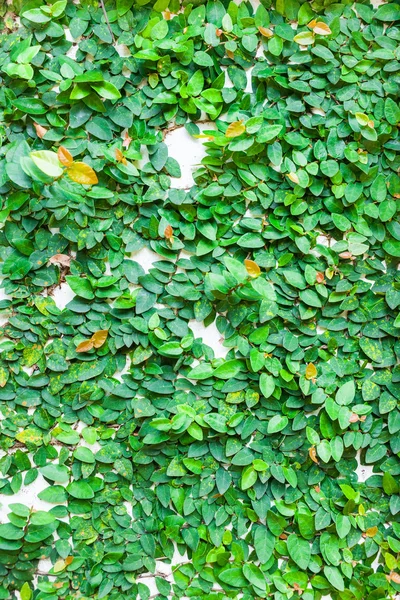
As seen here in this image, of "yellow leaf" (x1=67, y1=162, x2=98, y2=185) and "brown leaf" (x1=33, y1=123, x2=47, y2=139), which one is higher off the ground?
"brown leaf" (x1=33, y1=123, x2=47, y2=139)

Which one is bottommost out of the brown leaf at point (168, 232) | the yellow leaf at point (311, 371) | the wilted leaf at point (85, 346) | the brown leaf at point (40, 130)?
the yellow leaf at point (311, 371)

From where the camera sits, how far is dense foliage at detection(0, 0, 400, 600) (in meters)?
1.26

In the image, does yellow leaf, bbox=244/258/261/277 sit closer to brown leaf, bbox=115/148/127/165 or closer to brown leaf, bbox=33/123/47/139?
brown leaf, bbox=115/148/127/165

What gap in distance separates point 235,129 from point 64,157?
0.43 m

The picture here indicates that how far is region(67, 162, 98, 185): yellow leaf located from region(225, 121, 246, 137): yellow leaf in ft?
1.16

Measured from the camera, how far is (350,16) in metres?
1.29

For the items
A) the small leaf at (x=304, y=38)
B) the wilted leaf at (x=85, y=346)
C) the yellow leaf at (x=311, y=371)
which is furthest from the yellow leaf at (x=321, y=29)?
the wilted leaf at (x=85, y=346)

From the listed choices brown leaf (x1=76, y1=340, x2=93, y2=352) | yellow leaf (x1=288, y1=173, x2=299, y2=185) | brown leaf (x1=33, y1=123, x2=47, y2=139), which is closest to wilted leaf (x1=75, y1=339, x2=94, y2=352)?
brown leaf (x1=76, y1=340, x2=93, y2=352)

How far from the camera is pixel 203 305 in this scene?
50.5 inches

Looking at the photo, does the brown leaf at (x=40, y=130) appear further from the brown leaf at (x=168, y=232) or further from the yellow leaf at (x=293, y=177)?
the yellow leaf at (x=293, y=177)

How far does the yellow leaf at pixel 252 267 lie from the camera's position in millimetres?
1223

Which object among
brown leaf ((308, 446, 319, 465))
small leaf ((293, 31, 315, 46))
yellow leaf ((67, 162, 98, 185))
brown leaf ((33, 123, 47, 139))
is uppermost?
small leaf ((293, 31, 315, 46))

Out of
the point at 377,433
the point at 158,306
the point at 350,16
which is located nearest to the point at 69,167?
the point at 158,306

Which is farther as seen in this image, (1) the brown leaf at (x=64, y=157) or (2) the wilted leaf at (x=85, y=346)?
(2) the wilted leaf at (x=85, y=346)
